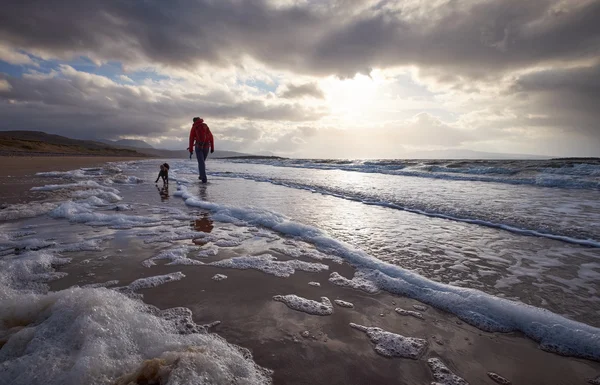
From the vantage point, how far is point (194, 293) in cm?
284

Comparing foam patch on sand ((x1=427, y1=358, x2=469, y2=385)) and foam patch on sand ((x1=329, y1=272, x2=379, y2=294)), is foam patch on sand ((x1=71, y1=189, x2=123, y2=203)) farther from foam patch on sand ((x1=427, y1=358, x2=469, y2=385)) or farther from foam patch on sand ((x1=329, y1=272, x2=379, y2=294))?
foam patch on sand ((x1=427, y1=358, x2=469, y2=385))

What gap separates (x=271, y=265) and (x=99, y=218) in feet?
14.3

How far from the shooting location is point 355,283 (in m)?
3.29

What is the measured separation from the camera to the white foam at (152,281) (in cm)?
291

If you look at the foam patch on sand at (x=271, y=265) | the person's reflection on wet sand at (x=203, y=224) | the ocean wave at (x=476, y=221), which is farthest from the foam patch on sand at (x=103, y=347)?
the ocean wave at (x=476, y=221)

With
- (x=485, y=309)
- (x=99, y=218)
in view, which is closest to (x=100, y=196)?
(x=99, y=218)

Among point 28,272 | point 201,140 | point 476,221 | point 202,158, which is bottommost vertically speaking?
point 28,272

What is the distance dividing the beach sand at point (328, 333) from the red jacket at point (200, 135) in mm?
11438

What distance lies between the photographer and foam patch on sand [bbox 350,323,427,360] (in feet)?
6.89

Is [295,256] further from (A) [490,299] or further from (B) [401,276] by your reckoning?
(A) [490,299]

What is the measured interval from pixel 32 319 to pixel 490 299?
4.10m

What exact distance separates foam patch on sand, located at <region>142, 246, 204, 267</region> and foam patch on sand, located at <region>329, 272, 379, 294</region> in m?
1.78

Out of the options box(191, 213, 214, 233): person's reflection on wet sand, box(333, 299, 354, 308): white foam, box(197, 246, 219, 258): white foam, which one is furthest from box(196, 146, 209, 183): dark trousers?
box(333, 299, 354, 308): white foam

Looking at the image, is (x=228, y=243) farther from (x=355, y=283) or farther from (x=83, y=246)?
(x=355, y=283)
